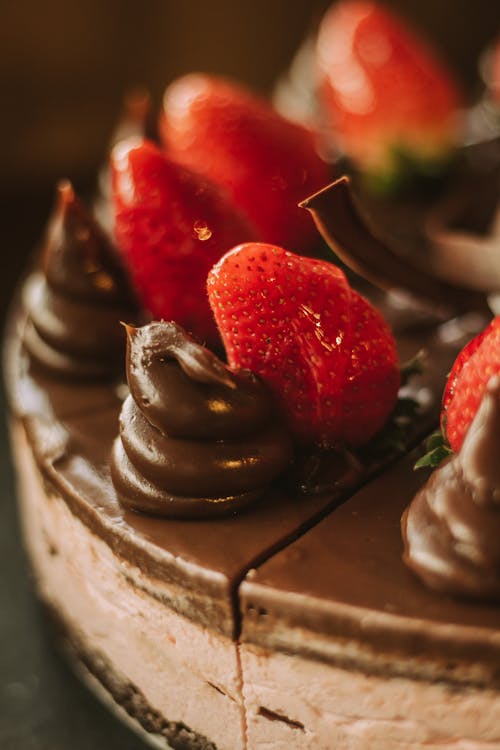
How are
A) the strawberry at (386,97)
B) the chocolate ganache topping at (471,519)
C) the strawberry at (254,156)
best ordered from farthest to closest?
the strawberry at (386,97), the strawberry at (254,156), the chocolate ganache topping at (471,519)

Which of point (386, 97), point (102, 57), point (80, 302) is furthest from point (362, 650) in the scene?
point (102, 57)

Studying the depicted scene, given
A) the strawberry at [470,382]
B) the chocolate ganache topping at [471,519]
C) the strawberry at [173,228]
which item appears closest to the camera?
the chocolate ganache topping at [471,519]

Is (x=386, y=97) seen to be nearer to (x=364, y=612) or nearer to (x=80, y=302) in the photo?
(x=80, y=302)

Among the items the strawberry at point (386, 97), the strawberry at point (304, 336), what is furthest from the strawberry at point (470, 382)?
the strawberry at point (386, 97)

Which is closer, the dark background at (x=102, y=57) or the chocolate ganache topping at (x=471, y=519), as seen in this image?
the chocolate ganache topping at (x=471, y=519)

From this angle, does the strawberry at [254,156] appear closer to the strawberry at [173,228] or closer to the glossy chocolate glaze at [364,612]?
the strawberry at [173,228]

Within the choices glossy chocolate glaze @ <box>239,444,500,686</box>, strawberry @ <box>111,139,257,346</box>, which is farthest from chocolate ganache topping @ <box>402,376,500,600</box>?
strawberry @ <box>111,139,257,346</box>
